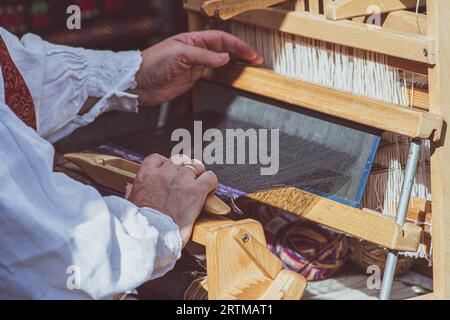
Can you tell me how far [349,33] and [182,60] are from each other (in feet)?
1.84

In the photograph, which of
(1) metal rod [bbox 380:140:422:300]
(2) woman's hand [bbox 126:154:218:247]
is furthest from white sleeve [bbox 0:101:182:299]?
(1) metal rod [bbox 380:140:422:300]

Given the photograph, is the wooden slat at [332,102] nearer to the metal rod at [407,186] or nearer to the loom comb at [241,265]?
the metal rod at [407,186]

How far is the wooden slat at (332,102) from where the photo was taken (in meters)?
1.74

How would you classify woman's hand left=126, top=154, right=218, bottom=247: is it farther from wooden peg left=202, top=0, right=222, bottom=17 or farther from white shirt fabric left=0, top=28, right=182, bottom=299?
wooden peg left=202, top=0, right=222, bottom=17

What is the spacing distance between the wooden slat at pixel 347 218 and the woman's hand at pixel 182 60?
52cm

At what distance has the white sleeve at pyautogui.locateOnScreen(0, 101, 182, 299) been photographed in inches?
58.9

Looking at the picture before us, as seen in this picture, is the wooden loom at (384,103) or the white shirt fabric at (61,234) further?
the wooden loom at (384,103)

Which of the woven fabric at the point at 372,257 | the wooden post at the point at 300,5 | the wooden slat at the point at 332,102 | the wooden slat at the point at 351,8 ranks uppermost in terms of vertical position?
the wooden slat at the point at 351,8

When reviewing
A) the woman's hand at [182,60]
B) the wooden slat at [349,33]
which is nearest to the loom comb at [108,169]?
the woman's hand at [182,60]

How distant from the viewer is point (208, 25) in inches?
93.4

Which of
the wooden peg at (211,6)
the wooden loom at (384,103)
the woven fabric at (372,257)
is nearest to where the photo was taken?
the wooden loom at (384,103)

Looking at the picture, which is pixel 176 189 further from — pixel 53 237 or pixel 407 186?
pixel 407 186

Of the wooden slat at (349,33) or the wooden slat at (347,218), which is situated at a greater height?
the wooden slat at (349,33)
